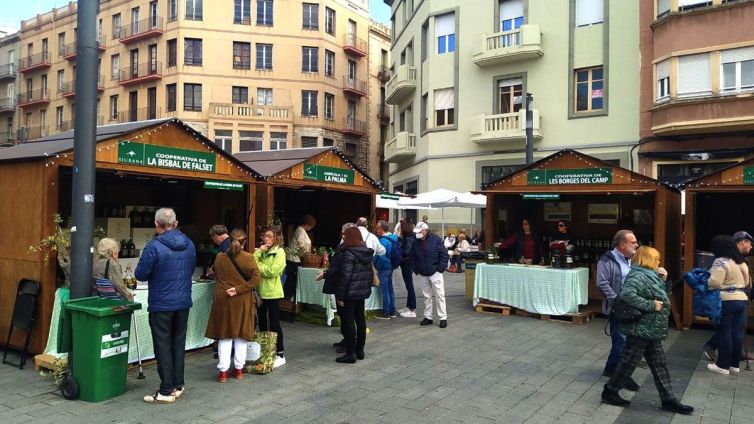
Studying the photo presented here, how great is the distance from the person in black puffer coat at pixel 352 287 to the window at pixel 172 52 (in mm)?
32369

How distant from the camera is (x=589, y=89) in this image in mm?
20156

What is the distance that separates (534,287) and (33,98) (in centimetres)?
4778

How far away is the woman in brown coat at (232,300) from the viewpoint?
19.3 ft

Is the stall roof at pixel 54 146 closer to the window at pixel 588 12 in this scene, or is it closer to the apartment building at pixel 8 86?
the window at pixel 588 12

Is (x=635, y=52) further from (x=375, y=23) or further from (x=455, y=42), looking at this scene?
(x=375, y=23)

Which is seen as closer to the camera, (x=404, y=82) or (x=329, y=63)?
(x=404, y=82)

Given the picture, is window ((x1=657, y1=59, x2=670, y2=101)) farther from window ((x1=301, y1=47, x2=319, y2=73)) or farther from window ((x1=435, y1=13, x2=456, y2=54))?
window ((x1=301, y1=47, x2=319, y2=73))

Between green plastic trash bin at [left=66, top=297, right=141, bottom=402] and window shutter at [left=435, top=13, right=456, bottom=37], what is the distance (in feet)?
67.6

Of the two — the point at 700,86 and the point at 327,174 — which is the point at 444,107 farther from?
the point at 327,174

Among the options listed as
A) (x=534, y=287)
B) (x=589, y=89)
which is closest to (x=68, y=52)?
(x=589, y=89)

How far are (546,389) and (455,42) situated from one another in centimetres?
1941

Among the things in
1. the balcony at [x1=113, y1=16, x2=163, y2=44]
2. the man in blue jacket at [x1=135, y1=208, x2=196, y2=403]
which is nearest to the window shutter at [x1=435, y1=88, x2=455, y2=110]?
the man in blue jacket at [x1=135, y1=208, x2=196, y2=403]

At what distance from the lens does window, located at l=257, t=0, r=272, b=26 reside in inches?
1425

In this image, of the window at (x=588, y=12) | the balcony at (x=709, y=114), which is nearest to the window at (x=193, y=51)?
the window at (x=588, y=12)
